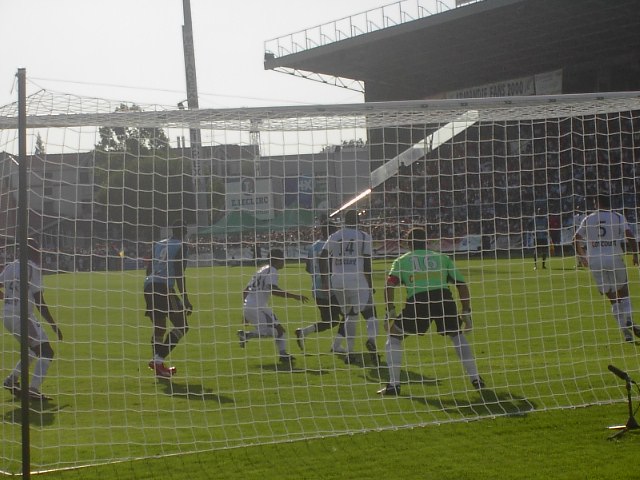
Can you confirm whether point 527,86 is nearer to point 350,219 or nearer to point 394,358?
point 350,219

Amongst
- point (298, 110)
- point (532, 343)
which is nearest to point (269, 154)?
point (298, 110)

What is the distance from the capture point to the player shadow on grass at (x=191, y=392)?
337 inches

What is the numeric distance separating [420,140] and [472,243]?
202cm

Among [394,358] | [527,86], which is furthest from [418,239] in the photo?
[527,86]

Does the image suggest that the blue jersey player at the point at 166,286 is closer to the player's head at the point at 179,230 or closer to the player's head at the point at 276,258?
the player's head at the point at 179,230

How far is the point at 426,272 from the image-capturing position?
8.27 meters

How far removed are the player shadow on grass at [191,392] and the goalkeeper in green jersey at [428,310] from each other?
5.34ft

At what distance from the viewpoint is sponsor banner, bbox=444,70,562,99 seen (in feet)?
126

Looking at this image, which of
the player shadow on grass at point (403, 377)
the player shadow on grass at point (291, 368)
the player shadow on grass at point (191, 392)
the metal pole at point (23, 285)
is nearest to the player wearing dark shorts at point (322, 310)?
the player shadow on grass at point (291, 368)

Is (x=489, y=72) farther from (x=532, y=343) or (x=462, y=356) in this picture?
(x=462, y=356)

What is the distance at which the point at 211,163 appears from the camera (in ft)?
28.7

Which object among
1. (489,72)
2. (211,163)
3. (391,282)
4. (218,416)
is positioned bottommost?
(218,416)

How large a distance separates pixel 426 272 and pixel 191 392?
2.87m

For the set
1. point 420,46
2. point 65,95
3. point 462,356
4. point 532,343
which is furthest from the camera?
point 420,46
